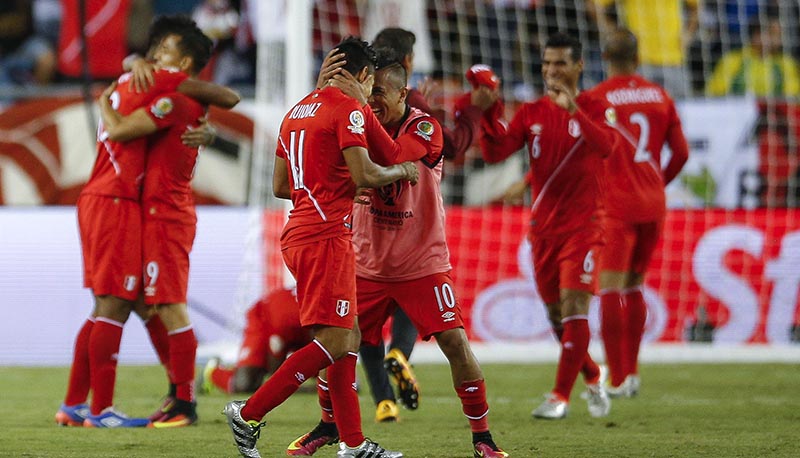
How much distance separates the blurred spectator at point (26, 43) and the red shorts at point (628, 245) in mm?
7436

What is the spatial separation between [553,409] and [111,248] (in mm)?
2365

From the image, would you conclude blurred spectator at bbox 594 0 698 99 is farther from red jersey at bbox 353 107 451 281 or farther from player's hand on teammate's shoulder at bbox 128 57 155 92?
red jersey at bbox 353 107 451 281

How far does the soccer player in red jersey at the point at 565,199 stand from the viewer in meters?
6.43

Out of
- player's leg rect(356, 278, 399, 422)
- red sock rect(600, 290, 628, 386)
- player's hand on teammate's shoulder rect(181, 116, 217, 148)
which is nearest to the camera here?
player's leg rect(356, 278, 399, 422)

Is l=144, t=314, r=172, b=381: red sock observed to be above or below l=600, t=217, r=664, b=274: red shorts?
below

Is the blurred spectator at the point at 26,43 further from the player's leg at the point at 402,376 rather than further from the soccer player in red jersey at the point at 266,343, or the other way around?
the player's leg at the point at 402,376

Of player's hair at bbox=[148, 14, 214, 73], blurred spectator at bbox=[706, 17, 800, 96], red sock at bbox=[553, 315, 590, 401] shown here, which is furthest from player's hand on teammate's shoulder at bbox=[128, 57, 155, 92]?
blurred spectator at bbox=[706, 17, 800, 96]

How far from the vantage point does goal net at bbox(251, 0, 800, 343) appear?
389 inches

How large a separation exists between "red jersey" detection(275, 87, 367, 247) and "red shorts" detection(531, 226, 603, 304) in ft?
6.69

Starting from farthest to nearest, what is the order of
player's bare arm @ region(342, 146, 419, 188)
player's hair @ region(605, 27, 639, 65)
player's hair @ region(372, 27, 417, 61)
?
player's hair @ region(605, 27, 639, 65) < player's hair @ region(372, 27, 417, 61) < player's bare arm @ region(342, 146, 419, 188)

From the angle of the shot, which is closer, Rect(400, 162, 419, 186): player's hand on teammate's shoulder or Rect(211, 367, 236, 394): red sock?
Rect(400, 162, 419, 186): player's hand on teammate's shoulder

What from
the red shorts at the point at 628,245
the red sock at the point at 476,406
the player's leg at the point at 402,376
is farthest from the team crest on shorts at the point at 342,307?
the red shorts at the point at 628,245

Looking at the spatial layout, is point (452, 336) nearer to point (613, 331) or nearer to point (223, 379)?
point (613, 331)

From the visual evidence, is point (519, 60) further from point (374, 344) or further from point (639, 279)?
point (374, 344)
